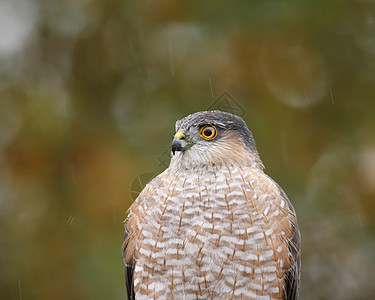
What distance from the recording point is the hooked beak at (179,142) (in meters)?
4.27

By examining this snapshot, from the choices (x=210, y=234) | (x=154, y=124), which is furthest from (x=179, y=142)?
(x=154, y=124)

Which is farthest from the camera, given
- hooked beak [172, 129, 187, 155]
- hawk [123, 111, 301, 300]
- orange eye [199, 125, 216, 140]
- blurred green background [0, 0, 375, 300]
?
blurred green background [0, 0, 375, 300]

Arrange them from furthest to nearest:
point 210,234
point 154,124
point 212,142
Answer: point 154,124, point 212,142, point 210,234

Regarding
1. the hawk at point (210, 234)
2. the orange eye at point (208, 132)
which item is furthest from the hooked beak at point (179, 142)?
the orange eye at point (208, 132)

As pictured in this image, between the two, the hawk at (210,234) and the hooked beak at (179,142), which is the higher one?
the hooked beak at (179,142)

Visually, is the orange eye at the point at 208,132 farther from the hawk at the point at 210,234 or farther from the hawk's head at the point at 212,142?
the hawk at the point at 210,234

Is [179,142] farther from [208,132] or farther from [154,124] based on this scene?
[154,124]

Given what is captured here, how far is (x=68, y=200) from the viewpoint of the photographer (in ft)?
30.3

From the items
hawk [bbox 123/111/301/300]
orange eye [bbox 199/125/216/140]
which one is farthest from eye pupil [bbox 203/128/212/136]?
hawk [bbox 123/111/301/300]

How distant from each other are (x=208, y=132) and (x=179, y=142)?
34 centimetres

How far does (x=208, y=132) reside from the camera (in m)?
4.54

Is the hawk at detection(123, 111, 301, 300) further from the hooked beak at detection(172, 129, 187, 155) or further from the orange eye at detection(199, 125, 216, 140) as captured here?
the orange eye at detection(199, 125, 216, 140)

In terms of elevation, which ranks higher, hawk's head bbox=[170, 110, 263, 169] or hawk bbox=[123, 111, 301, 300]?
hawk's head bbox=[170, 110, 263, 169]

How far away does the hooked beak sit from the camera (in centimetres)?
427
